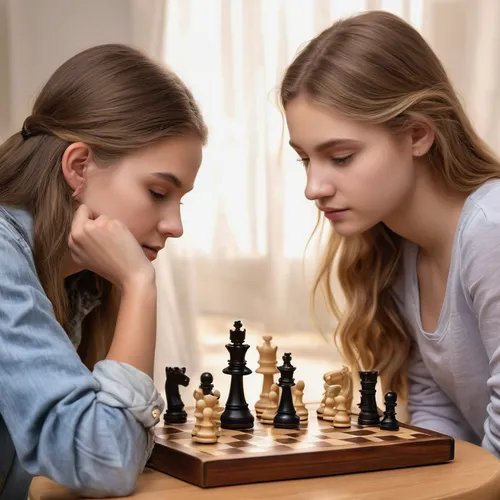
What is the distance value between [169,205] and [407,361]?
32.0 inches

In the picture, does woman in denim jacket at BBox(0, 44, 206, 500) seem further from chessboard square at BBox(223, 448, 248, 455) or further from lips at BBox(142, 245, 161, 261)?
chessboard square at BBox(223, 448, 248, 455)

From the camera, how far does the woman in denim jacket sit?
4.22ft

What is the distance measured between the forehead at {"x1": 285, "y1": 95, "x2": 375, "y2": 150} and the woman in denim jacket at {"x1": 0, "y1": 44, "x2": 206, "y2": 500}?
230 millimetres

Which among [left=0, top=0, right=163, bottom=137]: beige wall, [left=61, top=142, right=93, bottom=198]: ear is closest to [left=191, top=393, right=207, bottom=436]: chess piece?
[left=61, top=142, right=93, bottom=198]: ear

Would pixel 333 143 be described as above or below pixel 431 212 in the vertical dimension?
above

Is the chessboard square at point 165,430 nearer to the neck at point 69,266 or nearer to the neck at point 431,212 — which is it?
the neck at point 69,266

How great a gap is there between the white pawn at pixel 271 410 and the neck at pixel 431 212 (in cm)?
53

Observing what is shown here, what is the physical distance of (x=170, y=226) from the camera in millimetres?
1615

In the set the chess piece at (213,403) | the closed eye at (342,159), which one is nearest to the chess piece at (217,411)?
the chess piece at (213,403)

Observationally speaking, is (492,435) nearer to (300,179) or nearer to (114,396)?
(114,396)

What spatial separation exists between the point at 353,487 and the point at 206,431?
251 mm

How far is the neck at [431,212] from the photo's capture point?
6.28 feet

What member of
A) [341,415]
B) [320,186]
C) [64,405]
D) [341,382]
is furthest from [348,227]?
[64,405]

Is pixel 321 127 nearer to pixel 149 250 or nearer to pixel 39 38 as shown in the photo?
pixel 149 250
